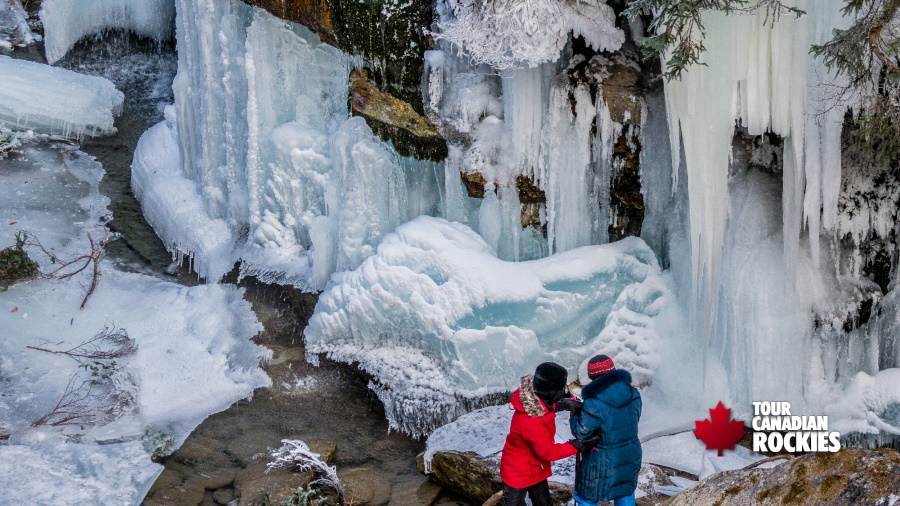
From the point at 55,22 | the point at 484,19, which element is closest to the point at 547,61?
the point at 484,19

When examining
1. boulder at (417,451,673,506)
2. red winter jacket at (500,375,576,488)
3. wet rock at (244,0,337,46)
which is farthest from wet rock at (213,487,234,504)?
wet rock at (244,0,337,46)

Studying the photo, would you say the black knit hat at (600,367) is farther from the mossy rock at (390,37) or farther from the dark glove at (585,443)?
the mossy rock at (390,37)

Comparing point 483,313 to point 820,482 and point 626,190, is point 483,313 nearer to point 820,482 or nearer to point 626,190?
point 626,190

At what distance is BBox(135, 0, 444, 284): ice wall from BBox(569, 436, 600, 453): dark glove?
3.97m

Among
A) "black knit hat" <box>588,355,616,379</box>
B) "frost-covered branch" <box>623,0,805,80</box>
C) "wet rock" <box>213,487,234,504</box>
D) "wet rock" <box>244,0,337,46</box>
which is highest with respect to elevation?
"wet rock" <box>244,0,337,46</box>

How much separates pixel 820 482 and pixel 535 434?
1.43 metres

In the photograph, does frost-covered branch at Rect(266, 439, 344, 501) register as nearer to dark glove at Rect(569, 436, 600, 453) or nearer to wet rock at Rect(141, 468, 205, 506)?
wet rock at Rect(141, 468, 205, 506)

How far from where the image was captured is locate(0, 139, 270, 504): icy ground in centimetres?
682

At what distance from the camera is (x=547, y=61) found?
279 inches

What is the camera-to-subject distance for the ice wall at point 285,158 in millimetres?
8289

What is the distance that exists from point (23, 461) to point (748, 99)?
6.07 m

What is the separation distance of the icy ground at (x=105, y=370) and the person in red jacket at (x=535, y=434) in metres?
3.33

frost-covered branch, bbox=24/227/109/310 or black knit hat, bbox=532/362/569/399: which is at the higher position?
frost-covered branch, bbox=24/227/109/310

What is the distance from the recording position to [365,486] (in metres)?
6.76
